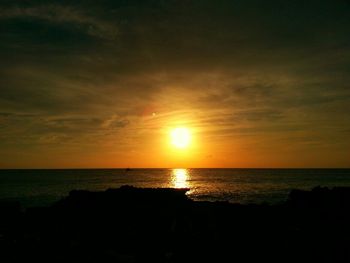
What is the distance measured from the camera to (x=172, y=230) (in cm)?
2333

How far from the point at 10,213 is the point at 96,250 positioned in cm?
2084

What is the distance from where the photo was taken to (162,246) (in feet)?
69.3

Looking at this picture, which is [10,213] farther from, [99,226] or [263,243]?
[263,243]

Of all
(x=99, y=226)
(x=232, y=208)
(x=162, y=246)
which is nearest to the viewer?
(x=162, y=246)

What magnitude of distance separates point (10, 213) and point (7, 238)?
45.5 ft

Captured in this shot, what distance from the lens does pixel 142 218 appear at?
85.2ft

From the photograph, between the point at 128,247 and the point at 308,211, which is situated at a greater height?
the point at 308,211

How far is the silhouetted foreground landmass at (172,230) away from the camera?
1806 centimetres

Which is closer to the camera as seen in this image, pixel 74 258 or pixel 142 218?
pixel 74 258

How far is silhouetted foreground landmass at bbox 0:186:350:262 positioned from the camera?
1806 centimetres

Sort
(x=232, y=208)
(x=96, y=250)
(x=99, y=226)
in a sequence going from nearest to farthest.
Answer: (x=96, y=250) < (x=99, y=226) < (x=232, y=208)

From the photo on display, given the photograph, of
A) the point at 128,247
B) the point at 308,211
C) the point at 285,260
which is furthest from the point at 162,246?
the point at 308,211

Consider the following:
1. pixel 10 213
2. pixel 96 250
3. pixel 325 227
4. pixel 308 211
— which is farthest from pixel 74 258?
pixel 10 213

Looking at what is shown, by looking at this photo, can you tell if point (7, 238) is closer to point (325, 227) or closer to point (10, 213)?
point (10, 213)
